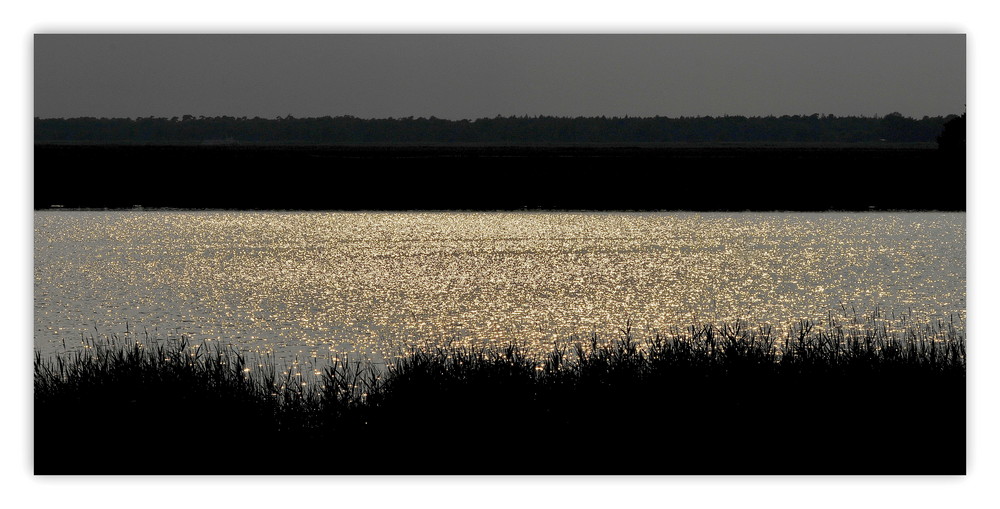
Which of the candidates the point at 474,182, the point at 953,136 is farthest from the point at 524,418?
the point at 474,182

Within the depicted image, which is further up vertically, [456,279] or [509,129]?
[509,129]

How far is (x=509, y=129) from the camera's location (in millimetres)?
17953

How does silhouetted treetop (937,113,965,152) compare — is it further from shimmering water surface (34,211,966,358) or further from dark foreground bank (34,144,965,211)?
dark foreground bank (34,144,965,211)

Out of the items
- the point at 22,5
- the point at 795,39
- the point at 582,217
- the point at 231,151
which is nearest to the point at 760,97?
the point at 795,39

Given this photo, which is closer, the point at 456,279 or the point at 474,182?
the point at 456,279

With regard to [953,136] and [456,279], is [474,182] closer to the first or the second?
[456,279]

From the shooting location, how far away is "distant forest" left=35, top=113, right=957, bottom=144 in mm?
14688

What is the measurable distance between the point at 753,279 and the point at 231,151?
63.7 metres

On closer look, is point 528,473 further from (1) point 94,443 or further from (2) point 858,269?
(2) point 858,269

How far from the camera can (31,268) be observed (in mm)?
9281

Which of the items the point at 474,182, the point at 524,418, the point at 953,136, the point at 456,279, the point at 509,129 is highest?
the point at 474,182

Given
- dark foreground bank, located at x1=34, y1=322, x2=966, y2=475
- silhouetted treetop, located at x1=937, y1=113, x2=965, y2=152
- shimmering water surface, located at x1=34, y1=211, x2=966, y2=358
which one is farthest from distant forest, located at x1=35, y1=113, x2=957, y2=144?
dark foreground bank, located at x1=34, y1=322, x2=966, y2=475

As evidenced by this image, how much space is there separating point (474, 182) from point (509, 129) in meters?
49.8

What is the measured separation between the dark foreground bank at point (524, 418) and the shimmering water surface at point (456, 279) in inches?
212
